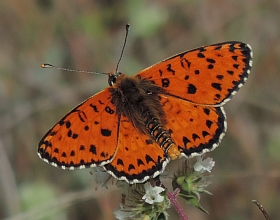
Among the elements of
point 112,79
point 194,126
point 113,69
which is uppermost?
point 113,69

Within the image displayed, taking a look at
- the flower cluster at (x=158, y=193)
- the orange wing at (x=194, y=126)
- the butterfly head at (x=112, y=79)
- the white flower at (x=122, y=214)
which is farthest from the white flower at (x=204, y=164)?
the butterfly head at (x=112, y=79)

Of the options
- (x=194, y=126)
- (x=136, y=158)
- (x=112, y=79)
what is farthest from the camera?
(x=112, y=79)

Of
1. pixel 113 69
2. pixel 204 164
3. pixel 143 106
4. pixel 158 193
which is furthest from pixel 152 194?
pixel 113 69

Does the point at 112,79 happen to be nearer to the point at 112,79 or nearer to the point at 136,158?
the point at 112,79

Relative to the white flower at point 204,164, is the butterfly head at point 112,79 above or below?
above

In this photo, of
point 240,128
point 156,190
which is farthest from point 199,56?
point 240,128

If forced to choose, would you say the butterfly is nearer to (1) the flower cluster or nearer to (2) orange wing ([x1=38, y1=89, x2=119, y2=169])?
(2) orange wing ([x1=38, y1=89, x2=119, y2=169])

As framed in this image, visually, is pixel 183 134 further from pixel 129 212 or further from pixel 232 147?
pixel 232 147

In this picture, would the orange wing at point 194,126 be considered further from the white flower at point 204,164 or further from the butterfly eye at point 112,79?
the butterfly eye at point 112,79

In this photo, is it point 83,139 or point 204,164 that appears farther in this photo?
point 204,164
